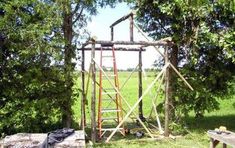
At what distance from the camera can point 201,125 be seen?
15.7m

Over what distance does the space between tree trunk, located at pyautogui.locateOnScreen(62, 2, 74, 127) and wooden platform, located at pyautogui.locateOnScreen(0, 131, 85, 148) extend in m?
2.36

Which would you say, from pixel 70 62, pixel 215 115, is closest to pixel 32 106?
pixel 70 62

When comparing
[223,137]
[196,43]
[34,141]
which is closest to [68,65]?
[34,141]

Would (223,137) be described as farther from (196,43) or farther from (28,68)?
(28,68)

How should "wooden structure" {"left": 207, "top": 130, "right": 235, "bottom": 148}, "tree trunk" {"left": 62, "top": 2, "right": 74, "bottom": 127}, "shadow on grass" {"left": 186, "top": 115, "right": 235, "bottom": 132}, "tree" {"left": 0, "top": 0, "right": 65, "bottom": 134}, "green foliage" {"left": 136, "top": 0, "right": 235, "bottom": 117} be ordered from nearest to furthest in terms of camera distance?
1. "wooden structure" {"left": 207, "top": 130, "right": 235, "bottom": 148}
2. "tree" {"left": 0, "top": 0, "right": 65, "bottom": 134}
3. "tree trunk" {"left": 62, "top": 2, "right": 74, "bottom": 127}
4. "green foliage" {"left": 136, "top": 0, "right": 235, "bottom": 117}
5. "shadow on grass" {"left": 186, "top": 115, "right": 235, "bottom": 132}

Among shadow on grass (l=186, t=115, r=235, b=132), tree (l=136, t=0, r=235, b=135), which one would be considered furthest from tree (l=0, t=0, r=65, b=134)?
shadow on grass (l=186, t=115, r=235, b=132)

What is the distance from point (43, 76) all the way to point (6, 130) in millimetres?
1990

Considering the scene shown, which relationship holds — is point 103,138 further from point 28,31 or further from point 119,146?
point 28,31

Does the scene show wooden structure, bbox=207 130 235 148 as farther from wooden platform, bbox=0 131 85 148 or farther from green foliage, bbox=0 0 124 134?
green foliage, bbox=0 0 124 134

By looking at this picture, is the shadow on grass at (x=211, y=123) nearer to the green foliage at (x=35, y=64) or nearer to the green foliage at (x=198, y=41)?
the green foliage at (x=198, y=41)

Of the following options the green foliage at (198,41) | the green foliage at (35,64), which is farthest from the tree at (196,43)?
the green foliage at (35,64)

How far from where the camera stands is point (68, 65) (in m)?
12.8

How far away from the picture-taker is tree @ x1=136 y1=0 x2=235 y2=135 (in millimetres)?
13352

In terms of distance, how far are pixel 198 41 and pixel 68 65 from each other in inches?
172
